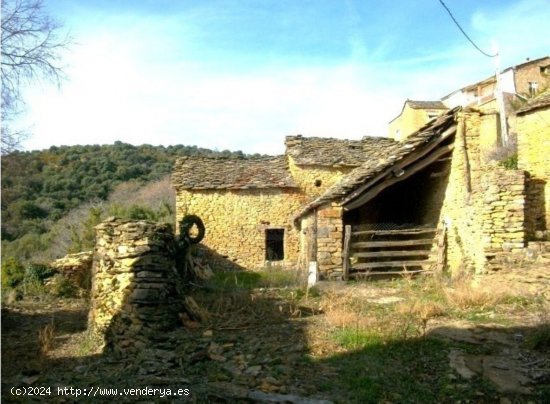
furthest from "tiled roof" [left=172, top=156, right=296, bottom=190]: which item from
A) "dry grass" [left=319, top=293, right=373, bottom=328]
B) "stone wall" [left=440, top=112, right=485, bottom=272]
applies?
"dry grass" [left=319, top=293, right=373, bottom=328]

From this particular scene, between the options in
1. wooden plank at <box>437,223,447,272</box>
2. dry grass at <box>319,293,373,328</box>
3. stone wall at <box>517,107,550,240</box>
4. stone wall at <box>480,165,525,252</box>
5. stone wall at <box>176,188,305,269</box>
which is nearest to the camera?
dry grass at <box>319,293,373,328</box>

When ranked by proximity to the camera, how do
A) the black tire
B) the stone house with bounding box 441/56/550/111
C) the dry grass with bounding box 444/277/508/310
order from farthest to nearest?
the stone house with bounding box 441/56/550/111 → the black tire → the dry grass with bounding box 444/277/508/310

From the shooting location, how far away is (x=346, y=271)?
12.6 m

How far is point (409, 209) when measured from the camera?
1598 centimetres

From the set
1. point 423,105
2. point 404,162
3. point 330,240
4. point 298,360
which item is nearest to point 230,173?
point 330,240

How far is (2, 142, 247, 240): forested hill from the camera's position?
32.7 m

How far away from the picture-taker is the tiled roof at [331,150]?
68.3 feet

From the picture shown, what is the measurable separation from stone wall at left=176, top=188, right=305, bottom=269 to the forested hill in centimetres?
1188

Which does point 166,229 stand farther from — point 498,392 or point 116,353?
point 498,392

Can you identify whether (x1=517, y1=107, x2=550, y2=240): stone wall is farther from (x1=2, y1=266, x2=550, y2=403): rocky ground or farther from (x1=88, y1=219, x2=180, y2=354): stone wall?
(x1=88, y1=219, x2=180, y2=354): stone wall

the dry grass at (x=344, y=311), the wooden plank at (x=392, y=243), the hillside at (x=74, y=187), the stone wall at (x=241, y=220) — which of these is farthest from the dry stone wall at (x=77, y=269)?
the dry grass at (x=344, y=311)

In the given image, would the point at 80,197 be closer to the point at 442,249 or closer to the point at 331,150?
the point at 331,150

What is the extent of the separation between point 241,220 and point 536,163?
11.4m

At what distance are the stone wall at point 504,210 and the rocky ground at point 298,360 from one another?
1.45 m
